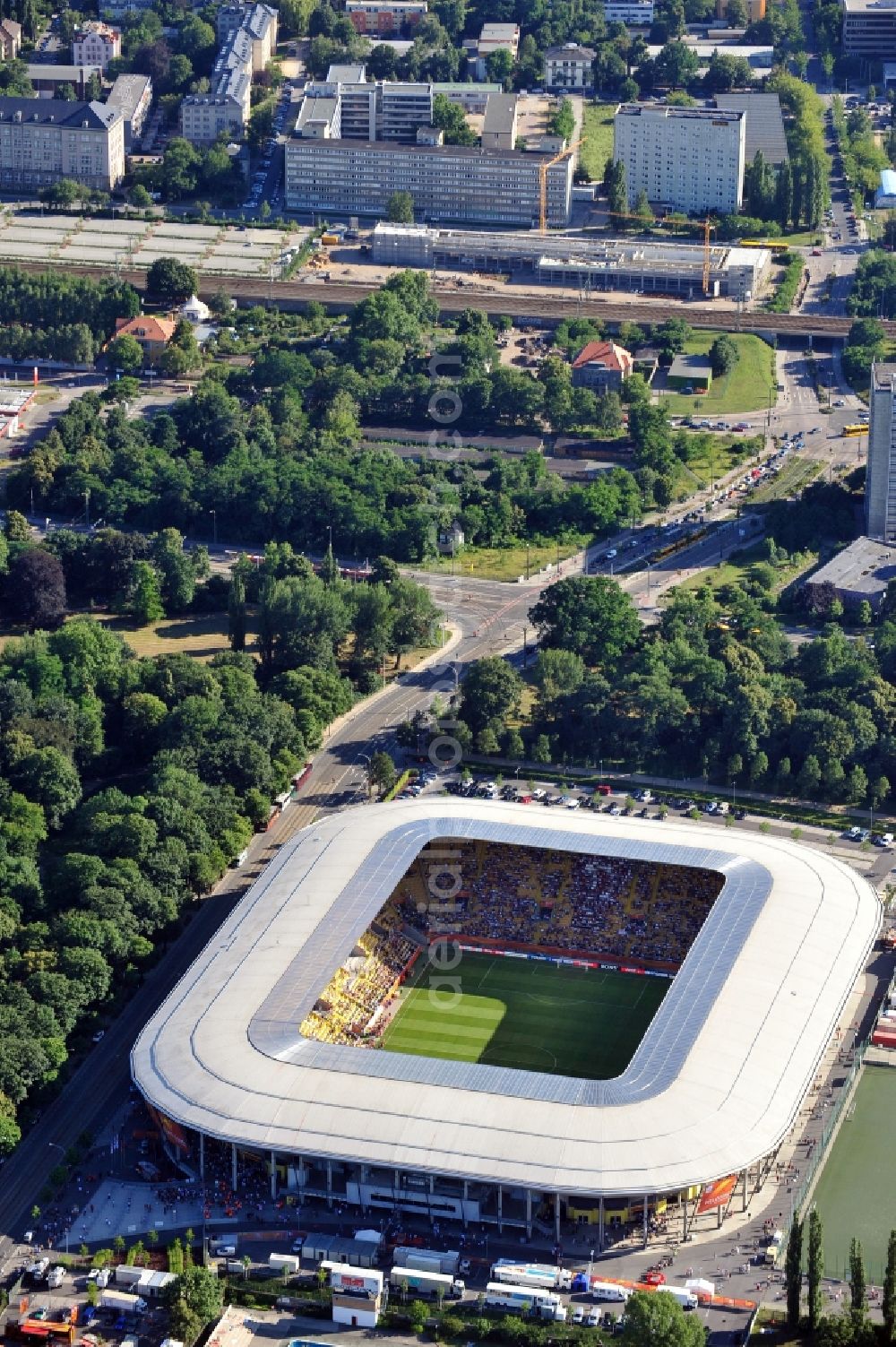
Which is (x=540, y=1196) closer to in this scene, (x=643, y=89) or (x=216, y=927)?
(x=216, y=927)

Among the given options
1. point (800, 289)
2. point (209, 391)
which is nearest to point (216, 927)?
point (209, 391)

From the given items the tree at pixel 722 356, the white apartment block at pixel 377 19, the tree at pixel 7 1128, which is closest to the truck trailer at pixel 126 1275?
the tree at pixel 7 1128

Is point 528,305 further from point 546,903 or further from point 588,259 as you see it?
point 546,903

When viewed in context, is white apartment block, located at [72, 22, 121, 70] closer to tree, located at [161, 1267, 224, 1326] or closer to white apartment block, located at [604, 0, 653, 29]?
white apartment block, located at [604, 0, 653, 29]

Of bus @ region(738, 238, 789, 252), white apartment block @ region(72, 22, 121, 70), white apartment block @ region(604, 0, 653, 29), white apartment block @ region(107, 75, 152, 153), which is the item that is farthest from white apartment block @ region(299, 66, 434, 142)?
white apartment block @ region(604, 0, 653, 29)

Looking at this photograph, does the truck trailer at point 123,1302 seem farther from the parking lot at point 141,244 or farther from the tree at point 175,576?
the parking lot at point 141,244

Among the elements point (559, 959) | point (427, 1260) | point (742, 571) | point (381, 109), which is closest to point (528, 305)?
point (381, 109)
